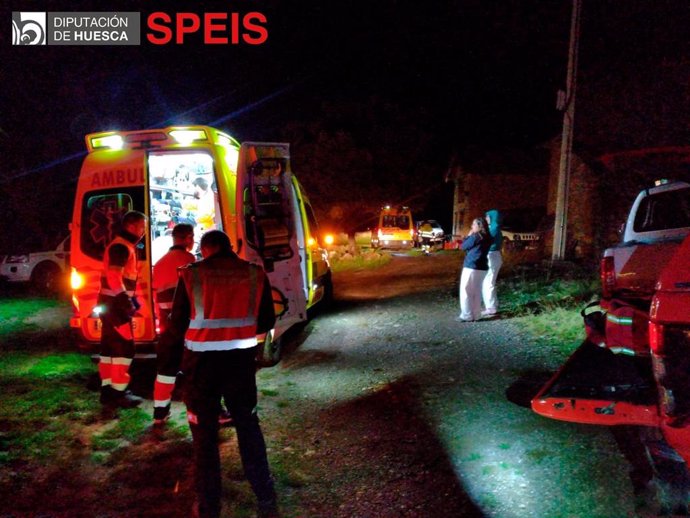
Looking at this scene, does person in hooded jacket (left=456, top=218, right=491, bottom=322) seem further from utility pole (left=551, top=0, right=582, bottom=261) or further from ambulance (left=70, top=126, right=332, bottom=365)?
utility pole (left=551, top=0, right=582, bottom=261)

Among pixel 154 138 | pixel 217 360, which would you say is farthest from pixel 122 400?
pixel 154 138

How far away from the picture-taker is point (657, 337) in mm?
2785

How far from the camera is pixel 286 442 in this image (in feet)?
14.8

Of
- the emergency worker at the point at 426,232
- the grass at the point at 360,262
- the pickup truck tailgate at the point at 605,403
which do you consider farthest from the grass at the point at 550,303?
the emergency worker at the point at 426,232

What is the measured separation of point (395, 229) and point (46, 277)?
16.0 m

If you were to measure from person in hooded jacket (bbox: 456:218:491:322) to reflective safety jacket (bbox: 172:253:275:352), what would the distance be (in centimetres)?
509

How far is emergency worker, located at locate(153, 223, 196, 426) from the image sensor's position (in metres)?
4.58

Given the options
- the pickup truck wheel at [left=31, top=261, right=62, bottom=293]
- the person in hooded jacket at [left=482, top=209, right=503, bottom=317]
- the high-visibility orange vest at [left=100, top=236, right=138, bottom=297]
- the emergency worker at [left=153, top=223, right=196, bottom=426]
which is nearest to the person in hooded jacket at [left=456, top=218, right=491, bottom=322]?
the person in hooded jacket at [left=482, top=209, right=503, bottom=317]

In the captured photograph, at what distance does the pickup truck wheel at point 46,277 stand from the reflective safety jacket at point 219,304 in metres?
12.0

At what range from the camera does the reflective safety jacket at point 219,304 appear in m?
3.25

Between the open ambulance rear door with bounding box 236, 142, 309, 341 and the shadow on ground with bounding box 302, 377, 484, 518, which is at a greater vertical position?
the open ambulance rear door with bounding box 236, 142, 309, 341

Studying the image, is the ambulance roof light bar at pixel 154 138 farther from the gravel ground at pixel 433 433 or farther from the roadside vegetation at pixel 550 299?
the roadside vegetation at pixel 550 299

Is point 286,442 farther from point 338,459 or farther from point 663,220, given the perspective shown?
point 663,220

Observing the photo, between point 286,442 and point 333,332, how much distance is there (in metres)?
3.93
